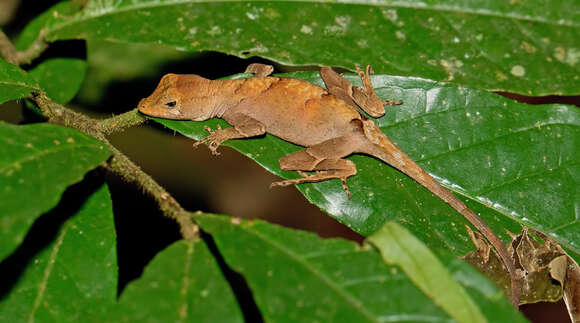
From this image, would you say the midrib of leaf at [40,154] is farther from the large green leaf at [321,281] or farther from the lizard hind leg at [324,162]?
the lizard hind leg at [324,162]

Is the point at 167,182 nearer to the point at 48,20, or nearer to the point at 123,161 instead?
the point at 48,20

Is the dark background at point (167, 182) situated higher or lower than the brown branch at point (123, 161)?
lower

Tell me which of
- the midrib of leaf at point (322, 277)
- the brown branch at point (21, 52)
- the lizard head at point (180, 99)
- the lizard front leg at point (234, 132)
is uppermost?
the brown branch at point (21, 52)

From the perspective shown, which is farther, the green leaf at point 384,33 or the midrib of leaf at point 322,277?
the green leaf at point 384,33

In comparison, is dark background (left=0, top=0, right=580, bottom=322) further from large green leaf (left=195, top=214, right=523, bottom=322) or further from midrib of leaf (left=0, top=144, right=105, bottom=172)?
large green leaf (left=195, top=214, right=523, bottom=322)

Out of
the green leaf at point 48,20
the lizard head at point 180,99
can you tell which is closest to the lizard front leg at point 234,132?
the lizard head at point 180,99

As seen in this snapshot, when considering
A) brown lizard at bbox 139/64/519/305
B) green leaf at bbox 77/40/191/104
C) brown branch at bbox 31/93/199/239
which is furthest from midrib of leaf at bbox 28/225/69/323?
green leaf at bbox 77/40/191/104

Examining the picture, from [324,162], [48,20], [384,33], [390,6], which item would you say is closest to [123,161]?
[324,162]
